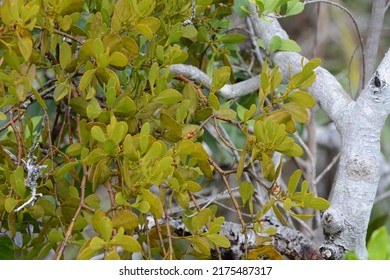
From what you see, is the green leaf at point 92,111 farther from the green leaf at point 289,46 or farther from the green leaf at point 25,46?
the green leaf at point 289,46

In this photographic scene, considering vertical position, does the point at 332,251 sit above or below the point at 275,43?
below

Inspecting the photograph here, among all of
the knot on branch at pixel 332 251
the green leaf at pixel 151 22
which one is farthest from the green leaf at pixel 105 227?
the knot on branch at pixel 332 251

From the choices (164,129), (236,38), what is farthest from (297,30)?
(164,129)

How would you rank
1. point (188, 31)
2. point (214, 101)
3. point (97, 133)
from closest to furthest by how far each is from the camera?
point (97, 133)
point (214, 101)
point (188, 31)

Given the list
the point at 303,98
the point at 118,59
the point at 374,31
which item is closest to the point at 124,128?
the point at 118,59

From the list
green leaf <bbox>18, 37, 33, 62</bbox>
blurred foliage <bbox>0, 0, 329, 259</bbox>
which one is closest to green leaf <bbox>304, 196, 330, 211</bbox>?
blurred foliage <bbox>0, 0, 329, 259</bbox>

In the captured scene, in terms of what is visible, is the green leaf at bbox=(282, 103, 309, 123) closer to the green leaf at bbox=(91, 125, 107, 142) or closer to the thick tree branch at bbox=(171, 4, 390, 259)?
the thick tree branch at bbox=(171, 4, 390, 259)

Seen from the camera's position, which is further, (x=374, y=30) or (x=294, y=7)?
(x=374, y=30)

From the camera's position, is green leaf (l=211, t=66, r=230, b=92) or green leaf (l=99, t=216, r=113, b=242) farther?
green leaf (l=211, t=66, r=230, b=92)

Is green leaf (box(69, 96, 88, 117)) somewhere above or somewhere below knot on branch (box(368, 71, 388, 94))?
below

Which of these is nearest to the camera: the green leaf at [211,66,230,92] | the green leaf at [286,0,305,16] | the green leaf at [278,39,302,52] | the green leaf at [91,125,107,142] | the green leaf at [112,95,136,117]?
the green leaf at [91,125,107,142]

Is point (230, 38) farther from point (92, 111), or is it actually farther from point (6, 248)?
point (6, 248)
